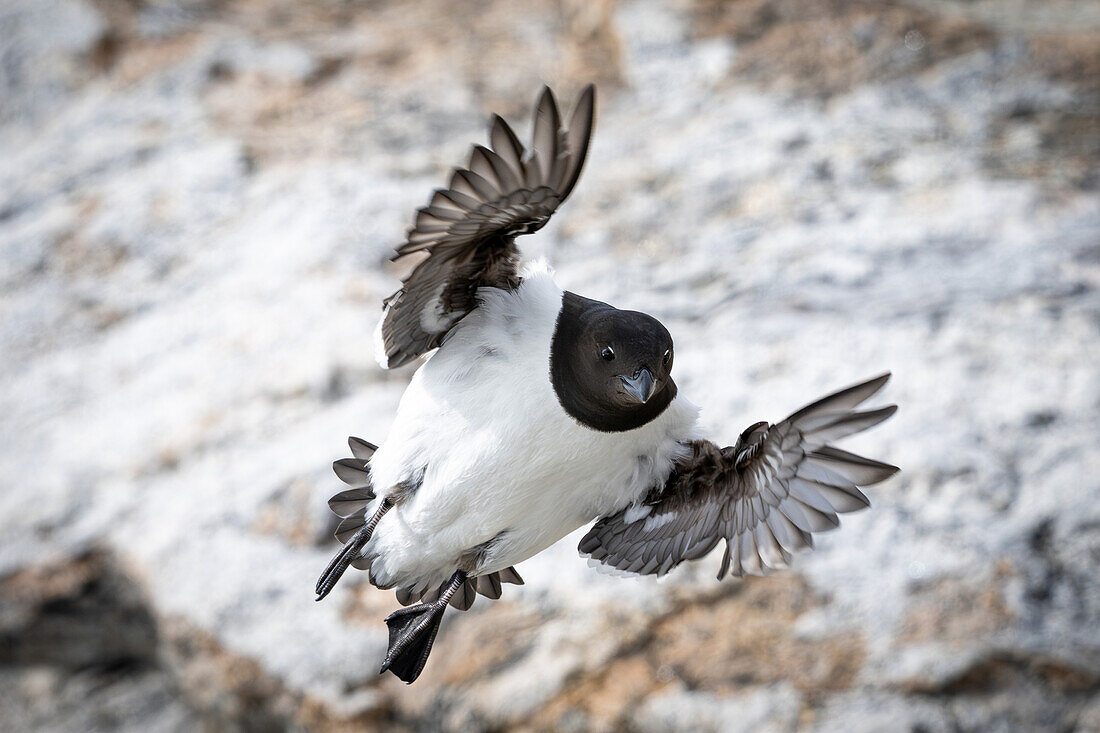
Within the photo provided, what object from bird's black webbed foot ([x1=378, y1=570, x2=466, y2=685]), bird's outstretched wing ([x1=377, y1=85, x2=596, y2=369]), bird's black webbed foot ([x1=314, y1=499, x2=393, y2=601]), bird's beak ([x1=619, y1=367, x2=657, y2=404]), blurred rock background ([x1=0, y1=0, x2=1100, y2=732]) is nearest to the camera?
bird's outstretched wing ([x1=377, y1=85, x2=596, y2=369])

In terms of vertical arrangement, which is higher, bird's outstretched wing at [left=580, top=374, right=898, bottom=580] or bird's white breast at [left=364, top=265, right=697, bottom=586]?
bird's white breast at [left=364, top=265, right=697, bottom=586]

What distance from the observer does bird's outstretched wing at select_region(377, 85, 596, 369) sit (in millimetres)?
Answer: 2455

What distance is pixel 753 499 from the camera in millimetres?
3285

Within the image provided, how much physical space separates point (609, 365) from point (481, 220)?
52 centimetres

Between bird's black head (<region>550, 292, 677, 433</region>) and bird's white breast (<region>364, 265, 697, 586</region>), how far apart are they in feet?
0.14

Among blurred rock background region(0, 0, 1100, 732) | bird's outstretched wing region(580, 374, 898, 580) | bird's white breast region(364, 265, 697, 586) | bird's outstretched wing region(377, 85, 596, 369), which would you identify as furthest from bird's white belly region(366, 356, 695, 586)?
blurred rock background region(0, 0, 1100, 732)

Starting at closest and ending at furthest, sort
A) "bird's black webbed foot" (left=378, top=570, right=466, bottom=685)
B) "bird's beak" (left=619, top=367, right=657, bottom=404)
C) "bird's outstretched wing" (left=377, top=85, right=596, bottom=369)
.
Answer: "bird's outstretched wing" (left=377, top=85, right=596, bottom=369)
"bird's beak" (left=619, top=367, right=657, bottom=404)
"bird's black webbed foot" (left=378, top=570, right=466, bottom=685)

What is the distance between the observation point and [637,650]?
428 centimetres

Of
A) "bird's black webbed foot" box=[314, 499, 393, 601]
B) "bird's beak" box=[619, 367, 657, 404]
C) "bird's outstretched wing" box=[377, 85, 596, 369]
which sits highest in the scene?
"bird's outstretched wing" box=[377, 85, 596, 369]

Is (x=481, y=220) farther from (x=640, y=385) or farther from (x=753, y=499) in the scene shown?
(x=753, y=499)

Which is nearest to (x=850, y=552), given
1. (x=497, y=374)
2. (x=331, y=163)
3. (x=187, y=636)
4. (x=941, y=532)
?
(x=941, y=532)

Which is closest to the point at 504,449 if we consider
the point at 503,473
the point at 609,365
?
the point at 503,473

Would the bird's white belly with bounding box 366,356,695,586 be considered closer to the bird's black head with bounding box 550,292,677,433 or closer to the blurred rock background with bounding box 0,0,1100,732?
the bird's black head with bounding box 550,292,677,433

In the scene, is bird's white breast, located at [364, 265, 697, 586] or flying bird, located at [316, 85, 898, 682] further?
bird's white breast, located at [364, 265, 697, 586]
